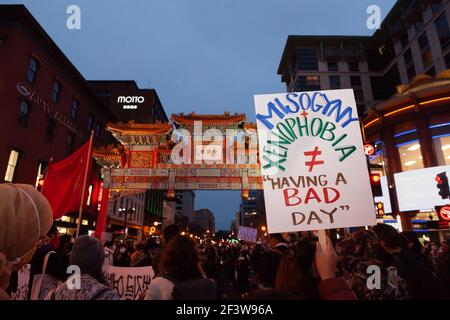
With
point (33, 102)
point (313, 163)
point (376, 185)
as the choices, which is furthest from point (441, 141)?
point (33, 102)

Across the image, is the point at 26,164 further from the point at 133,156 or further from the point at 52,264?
the point at 52,264

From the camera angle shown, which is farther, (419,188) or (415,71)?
(415,71)

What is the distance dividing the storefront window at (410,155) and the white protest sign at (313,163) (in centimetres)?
2129

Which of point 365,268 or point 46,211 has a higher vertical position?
point 46,211

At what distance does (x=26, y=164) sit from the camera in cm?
1992

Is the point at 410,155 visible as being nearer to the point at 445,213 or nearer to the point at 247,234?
the point at 445,213

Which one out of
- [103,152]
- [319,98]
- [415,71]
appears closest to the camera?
[319,98]

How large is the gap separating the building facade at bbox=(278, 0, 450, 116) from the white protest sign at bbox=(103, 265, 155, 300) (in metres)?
45.2

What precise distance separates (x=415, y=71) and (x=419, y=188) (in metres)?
28.6

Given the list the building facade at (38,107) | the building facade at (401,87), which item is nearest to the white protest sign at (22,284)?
the building facade at (38,107)

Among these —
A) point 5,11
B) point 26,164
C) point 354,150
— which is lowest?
point 354,150

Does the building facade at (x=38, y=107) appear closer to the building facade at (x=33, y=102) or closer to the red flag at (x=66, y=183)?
the building facade at (x=33, y=102)
